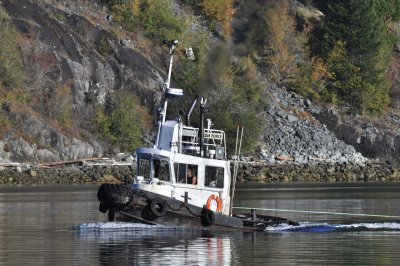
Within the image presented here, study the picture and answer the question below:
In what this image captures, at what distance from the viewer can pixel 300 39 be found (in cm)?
16562

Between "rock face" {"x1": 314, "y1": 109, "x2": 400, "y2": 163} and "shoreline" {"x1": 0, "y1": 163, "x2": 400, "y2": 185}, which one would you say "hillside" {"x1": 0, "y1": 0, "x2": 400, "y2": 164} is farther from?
"shoreline" {"x1": 0, "y1": 163, "x2": 400, "y2": 185}

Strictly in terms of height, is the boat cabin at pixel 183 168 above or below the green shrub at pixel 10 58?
below

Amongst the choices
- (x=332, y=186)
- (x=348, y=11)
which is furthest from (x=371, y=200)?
(x=348, y=11)

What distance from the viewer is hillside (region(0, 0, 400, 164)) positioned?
12506 centimetres

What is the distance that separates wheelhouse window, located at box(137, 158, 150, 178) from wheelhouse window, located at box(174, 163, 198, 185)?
1.22m

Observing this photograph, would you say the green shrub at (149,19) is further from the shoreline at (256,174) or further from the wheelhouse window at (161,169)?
the wheelhouse window at (161,169)

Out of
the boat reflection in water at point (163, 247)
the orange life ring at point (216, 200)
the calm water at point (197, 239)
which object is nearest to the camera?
the boat reflection in water at point (163, 247)

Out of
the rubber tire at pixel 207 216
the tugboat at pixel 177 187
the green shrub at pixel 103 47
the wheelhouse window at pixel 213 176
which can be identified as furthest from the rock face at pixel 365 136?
the rubber tire at pixel 207 216

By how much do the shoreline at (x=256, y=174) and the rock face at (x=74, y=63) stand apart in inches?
278

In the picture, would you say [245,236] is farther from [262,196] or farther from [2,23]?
[2,23]

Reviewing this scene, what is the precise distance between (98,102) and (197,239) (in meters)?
82.3

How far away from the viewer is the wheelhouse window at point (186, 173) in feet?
185

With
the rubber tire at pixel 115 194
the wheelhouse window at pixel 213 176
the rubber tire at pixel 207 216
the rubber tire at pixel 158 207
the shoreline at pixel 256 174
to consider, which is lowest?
the shoreline at pixel 256 174

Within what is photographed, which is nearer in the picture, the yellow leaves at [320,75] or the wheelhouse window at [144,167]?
the wheelhouse window at [144,167]
